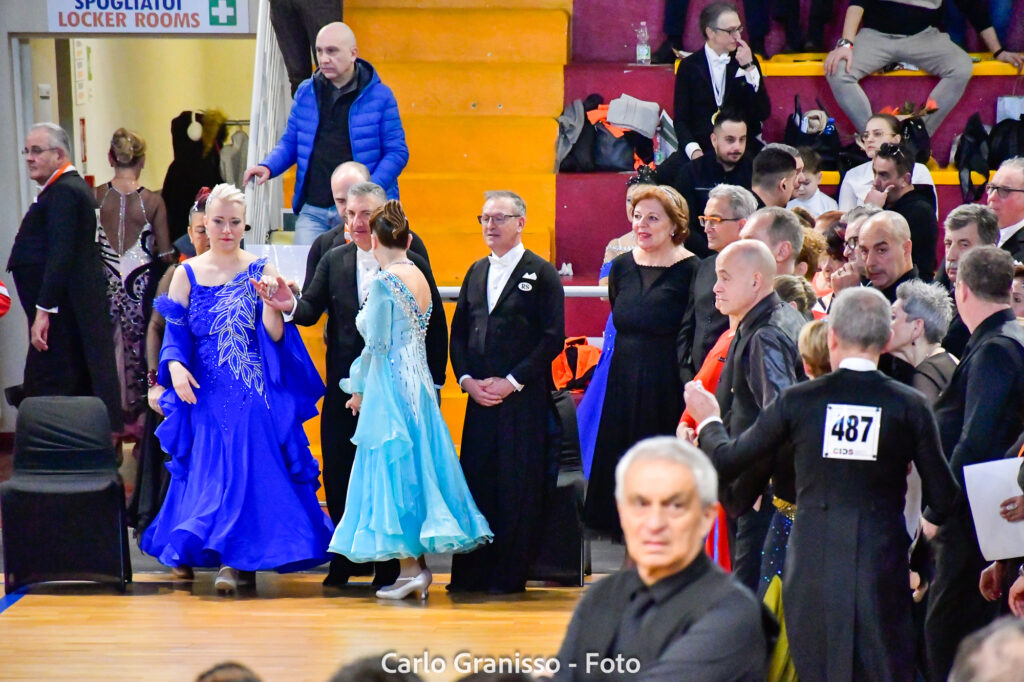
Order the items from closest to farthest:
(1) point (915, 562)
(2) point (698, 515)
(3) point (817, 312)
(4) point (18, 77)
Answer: (2) point (698, 515), (1) point (915, 562), (3) point (817, 312), (4) point (18, 77)

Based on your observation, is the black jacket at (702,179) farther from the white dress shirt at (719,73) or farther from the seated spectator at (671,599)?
the seated spectator at (671,599)

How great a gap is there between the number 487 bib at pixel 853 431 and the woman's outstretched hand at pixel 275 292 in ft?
8.81

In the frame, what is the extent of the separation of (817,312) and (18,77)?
6162 mm

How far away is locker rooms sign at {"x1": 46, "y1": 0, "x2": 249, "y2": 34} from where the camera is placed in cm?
860

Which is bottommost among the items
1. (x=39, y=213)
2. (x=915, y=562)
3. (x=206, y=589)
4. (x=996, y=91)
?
(x=206, y=589)

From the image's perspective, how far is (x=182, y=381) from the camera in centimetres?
544

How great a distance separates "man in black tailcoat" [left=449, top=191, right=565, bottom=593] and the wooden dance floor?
19cm

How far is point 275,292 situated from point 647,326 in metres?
1.48

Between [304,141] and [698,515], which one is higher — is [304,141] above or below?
above

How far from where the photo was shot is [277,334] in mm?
5582

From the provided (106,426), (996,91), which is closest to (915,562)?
(106,426)

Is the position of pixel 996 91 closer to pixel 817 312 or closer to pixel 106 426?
pixel 817 312

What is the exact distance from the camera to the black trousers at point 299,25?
305 inches

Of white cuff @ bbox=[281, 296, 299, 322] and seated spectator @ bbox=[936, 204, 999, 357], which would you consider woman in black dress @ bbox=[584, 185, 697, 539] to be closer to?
seated spectator @ bbox=[936, 204, 999, 357]
